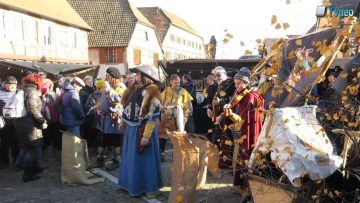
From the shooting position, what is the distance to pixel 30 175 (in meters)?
6.11

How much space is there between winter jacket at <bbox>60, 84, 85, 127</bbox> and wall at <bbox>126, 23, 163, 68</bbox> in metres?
31.3

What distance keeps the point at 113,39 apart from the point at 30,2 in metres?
14.5

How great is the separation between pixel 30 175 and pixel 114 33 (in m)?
33.2

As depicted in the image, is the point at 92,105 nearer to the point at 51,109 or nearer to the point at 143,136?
the point at 51,109

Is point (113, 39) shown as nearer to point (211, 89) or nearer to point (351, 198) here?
point (211, 89)

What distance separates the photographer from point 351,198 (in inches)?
119

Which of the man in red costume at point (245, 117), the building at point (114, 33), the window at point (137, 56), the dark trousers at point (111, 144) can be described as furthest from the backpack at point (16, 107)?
the window at point (137, 56)

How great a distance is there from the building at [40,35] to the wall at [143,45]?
29.4ft

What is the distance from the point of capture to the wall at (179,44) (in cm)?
5249

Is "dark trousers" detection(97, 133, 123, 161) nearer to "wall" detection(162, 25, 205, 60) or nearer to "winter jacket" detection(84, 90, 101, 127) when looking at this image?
"winter jacket" detection(84, 90, 101, 127)

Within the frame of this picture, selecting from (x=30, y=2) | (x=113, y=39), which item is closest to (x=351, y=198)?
(x=30, y=2)

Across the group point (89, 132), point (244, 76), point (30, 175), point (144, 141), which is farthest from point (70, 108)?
point (244, 76)

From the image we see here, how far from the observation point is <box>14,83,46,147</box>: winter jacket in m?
5.97

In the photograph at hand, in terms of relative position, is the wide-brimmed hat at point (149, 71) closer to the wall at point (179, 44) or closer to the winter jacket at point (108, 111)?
the winter jacket at point (108, 111)
